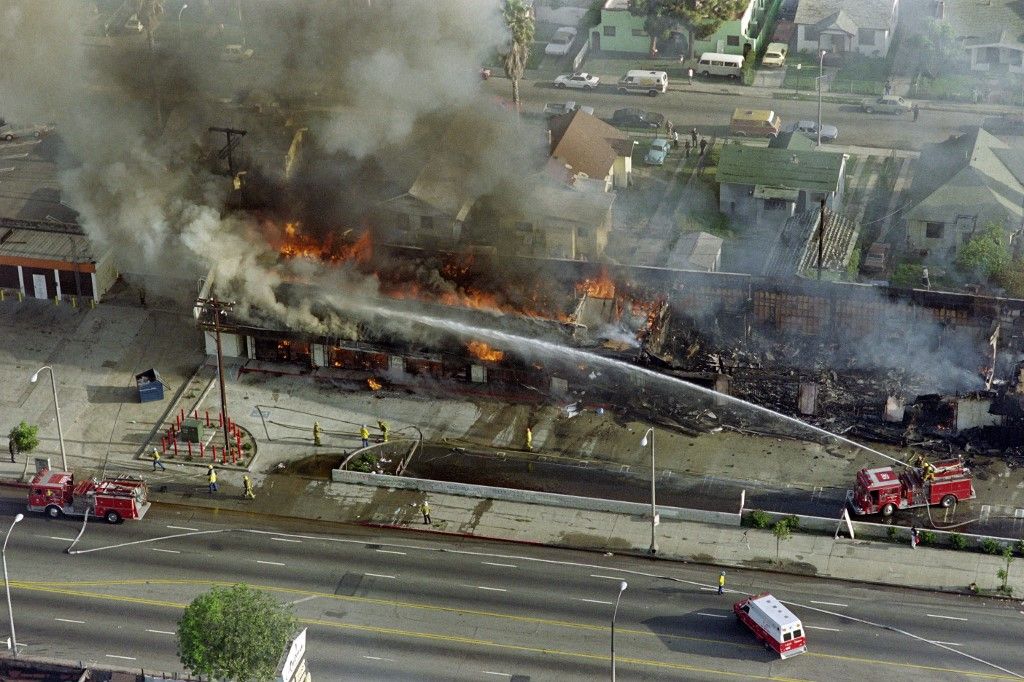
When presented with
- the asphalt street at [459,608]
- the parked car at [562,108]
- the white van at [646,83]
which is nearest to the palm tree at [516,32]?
the parked car at [562,108]

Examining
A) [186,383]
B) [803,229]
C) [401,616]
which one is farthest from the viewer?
[803,229]

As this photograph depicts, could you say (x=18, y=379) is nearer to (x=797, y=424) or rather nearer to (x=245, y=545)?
(x=245, y=545)

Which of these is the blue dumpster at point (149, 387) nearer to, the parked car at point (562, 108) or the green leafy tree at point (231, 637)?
the green leafy tree at point (231, 637)

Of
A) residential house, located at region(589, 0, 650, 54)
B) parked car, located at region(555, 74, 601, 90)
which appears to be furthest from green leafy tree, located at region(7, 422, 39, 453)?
residential house, located at region(589, 0, 650, 54)

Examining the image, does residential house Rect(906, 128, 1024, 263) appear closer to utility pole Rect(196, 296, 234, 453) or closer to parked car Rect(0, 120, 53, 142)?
utility pole Rect(196, 296, 234, 453)

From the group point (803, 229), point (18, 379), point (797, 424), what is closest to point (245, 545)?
point (18, 379)

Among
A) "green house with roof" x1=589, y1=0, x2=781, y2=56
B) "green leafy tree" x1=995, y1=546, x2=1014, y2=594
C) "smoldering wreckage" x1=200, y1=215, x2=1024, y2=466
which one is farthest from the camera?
"green house with roof" x1=589, y1=0, x2=781, y2=56
